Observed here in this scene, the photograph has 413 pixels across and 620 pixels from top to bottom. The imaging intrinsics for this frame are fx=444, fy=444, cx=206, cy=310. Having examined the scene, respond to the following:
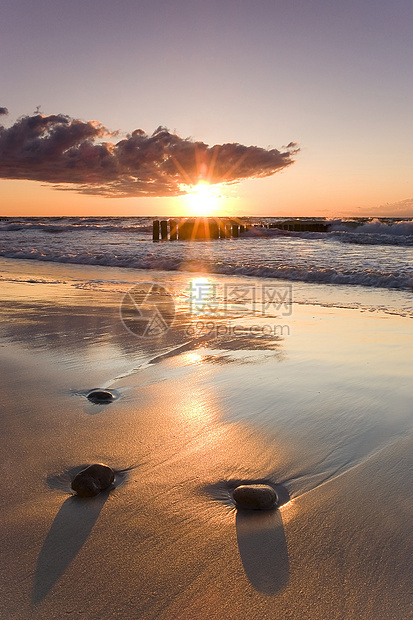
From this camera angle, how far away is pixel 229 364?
13.4 ft

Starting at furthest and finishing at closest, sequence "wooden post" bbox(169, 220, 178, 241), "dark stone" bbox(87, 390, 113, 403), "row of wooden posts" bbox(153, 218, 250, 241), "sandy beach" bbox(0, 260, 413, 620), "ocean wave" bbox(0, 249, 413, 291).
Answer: "wooden post" bbox(169, 220, 178, 241), "row of wooden posts" bbox(153, 218, 250, 241), "ocean wave" bbox(0, 249, 413, 291), "dark stone" bbox(87, 390, 113, 403), "sandy beach" bbox(0, 260, 413, 620)

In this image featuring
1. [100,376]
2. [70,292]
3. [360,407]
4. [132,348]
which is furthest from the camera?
[70,292]

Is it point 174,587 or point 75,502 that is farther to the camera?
point 75,502

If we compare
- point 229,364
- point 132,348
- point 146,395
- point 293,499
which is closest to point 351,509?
point 293,499

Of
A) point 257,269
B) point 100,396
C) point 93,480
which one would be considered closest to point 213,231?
point 257,269

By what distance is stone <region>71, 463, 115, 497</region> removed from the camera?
192 centimetres

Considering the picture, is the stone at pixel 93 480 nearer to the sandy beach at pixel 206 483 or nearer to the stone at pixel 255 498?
the sandy beach at pixel 206 483

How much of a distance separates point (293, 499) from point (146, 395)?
1.51 meters

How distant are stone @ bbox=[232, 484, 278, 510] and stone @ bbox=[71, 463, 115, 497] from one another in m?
0.57

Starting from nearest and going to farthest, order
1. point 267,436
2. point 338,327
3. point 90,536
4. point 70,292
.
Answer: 1. point 90,536
2. point 267,436
3. point 338,327
4. point 70,292

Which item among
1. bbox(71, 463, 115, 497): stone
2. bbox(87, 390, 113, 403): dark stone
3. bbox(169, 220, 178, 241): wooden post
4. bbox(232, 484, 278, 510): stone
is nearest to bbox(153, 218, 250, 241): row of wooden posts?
bbox(169, 220, 178, 241): wooden post

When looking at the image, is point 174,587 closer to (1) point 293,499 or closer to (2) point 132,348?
(1) point 293,499

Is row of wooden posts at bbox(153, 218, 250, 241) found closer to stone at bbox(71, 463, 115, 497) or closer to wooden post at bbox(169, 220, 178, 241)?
wooden post at bbox(169, 220, 178, 241)

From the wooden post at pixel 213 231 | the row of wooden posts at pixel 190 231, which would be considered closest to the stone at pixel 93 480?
the row of wooden posts at pixel 190 231
